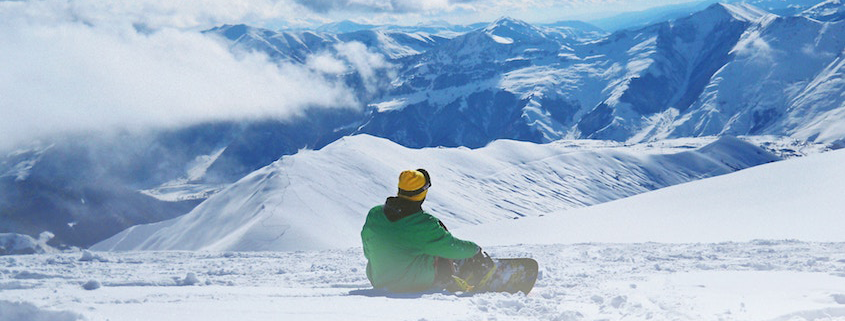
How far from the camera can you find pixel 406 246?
8477 millimetres

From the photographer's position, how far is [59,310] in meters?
5.83

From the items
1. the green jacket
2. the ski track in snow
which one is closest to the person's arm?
the green jacket

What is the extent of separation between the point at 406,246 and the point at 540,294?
67.0 inches

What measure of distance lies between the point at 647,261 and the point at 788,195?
13162mm

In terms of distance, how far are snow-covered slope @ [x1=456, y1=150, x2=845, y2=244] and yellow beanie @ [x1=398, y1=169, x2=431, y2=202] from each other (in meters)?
12.5

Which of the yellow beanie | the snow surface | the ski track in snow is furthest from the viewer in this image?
the yellow beanie

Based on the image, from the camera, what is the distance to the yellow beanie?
26.6ft

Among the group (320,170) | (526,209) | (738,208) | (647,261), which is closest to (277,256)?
(647,261)

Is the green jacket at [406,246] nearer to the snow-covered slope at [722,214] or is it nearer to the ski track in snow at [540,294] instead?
the ski track in snow at [540,294]

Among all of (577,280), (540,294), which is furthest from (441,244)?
(577,280)

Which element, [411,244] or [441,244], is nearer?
[441,244]

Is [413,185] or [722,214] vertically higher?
[413,185]

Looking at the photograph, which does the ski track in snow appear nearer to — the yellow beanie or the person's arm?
the person's arm

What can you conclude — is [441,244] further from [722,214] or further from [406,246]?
[722,214]
